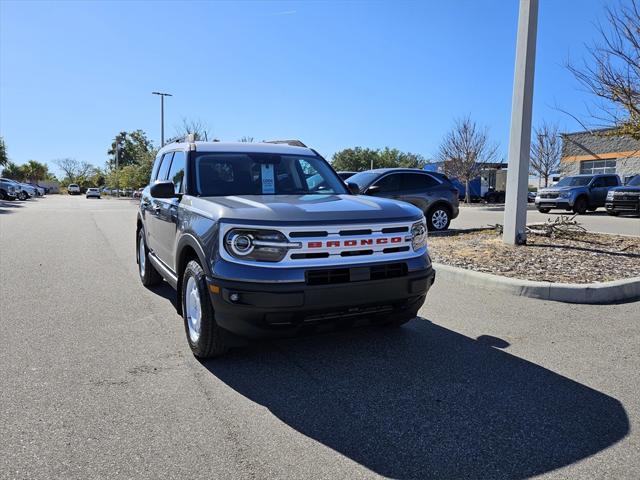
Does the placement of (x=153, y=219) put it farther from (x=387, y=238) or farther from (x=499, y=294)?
(x=499, y=294)

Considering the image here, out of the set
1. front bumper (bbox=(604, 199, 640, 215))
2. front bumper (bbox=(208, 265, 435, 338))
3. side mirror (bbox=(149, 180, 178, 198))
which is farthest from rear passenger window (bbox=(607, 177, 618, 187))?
side mirror (bbox=(149, 180, 178, 198))

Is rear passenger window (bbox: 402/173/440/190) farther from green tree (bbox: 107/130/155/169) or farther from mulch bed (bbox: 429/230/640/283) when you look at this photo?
green tree (bbox: 107/130/155/169)

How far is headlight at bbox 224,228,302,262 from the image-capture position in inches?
132

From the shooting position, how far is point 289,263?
3355 millimetres

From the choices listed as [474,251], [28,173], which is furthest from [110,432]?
[28,173]

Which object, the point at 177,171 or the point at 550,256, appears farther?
the point at 550,256

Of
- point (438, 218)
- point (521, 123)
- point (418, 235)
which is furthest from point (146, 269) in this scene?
point (438, 218)

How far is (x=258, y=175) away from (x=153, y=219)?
1736mm

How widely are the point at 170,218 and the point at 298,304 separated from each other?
2103mm

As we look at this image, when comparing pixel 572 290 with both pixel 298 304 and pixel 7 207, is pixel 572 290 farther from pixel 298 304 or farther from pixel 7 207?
pixel 7 207

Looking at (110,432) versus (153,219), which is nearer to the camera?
(110,432)

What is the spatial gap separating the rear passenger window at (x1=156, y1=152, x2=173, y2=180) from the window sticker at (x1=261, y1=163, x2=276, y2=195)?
1.48 metres

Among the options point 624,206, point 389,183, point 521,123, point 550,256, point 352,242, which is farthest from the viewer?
point 624,206

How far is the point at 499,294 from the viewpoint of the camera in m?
6.09
